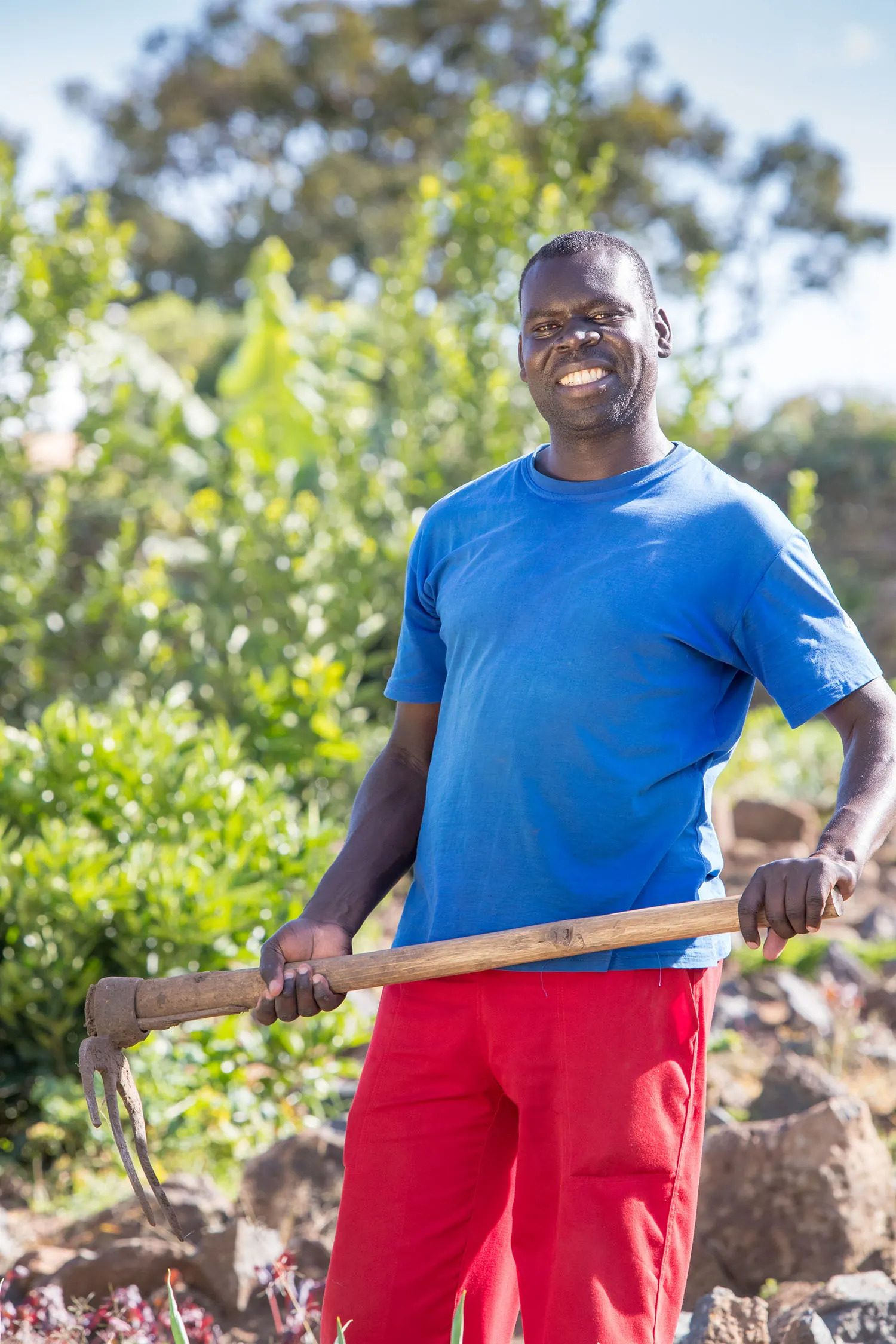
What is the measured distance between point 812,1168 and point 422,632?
1587mm

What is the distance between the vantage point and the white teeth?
74.6 inches

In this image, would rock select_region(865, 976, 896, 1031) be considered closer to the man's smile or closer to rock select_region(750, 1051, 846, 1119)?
rock select_region(750, 1051, 846, 1119)

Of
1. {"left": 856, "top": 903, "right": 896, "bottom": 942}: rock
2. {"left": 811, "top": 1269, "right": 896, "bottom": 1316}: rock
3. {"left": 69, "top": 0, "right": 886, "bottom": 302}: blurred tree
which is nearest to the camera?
{"left": 811, "top": 1269, "right": 896, "bottom": 1316}: rock

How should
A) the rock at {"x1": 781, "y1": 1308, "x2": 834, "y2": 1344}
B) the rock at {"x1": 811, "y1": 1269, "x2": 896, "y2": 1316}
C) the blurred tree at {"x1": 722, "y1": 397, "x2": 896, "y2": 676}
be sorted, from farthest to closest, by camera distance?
the blurred tree at {"x1": 722, "y1": 397, "x2": 896, "y2": 676} < the rock at {"x1": 811, "y1": 1269, "x2": 896, "y2": 1316} < the rock at {"x1": 781, "y1": 1308, "x2": 834, "y2": 1344}

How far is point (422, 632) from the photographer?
2.16 metres

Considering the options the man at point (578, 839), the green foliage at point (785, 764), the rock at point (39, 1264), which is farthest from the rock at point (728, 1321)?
the green foliage at point (785, 764)

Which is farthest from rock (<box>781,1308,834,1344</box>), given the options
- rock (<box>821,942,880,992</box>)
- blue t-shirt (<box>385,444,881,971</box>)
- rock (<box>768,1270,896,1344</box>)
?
rock (<box>821,942,880,992</box>)

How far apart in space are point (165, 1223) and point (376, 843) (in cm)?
142

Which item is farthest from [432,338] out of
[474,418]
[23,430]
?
[23,430]

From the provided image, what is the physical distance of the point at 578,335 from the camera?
1.88 metres

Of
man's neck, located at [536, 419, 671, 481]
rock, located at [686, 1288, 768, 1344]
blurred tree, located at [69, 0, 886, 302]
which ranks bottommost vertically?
rock, located at [686, 1288, 768, 1344]

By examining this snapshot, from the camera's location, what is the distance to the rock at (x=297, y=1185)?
10.3ft

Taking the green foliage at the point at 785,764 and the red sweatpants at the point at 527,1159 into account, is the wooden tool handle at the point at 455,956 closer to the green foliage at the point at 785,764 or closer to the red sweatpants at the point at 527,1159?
the red sweatpants at the point at 527,1159

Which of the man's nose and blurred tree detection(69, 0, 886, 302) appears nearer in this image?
the man's nose
